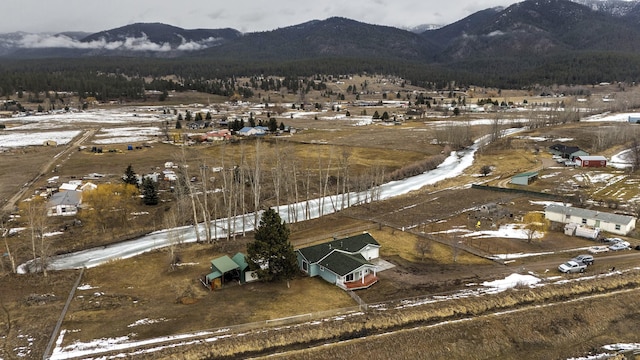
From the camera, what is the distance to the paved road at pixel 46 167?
196 ft

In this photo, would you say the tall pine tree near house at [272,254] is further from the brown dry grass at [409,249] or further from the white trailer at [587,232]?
the white trailer at [587,232]

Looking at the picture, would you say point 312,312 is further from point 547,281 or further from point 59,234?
point 59,234

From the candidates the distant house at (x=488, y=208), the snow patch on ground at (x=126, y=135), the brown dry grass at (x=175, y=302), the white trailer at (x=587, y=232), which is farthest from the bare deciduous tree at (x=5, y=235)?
the snow patch on ground at (x=126, y=135)

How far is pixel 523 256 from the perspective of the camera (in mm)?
40156

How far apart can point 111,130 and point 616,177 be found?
4912 inches

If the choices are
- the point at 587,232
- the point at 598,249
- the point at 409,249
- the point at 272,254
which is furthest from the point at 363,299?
the point at 587,232

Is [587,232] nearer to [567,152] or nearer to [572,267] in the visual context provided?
[572,267]

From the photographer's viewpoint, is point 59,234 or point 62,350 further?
point 59,234

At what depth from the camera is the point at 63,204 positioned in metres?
56.6

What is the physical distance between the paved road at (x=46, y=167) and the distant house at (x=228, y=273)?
1474 inches

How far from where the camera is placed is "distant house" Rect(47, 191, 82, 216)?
5600 cm

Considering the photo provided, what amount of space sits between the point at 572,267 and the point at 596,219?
1390 centimetres

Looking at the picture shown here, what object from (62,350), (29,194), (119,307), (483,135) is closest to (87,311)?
(119,307)

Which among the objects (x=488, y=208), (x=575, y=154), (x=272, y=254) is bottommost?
(x=488, y=208)
